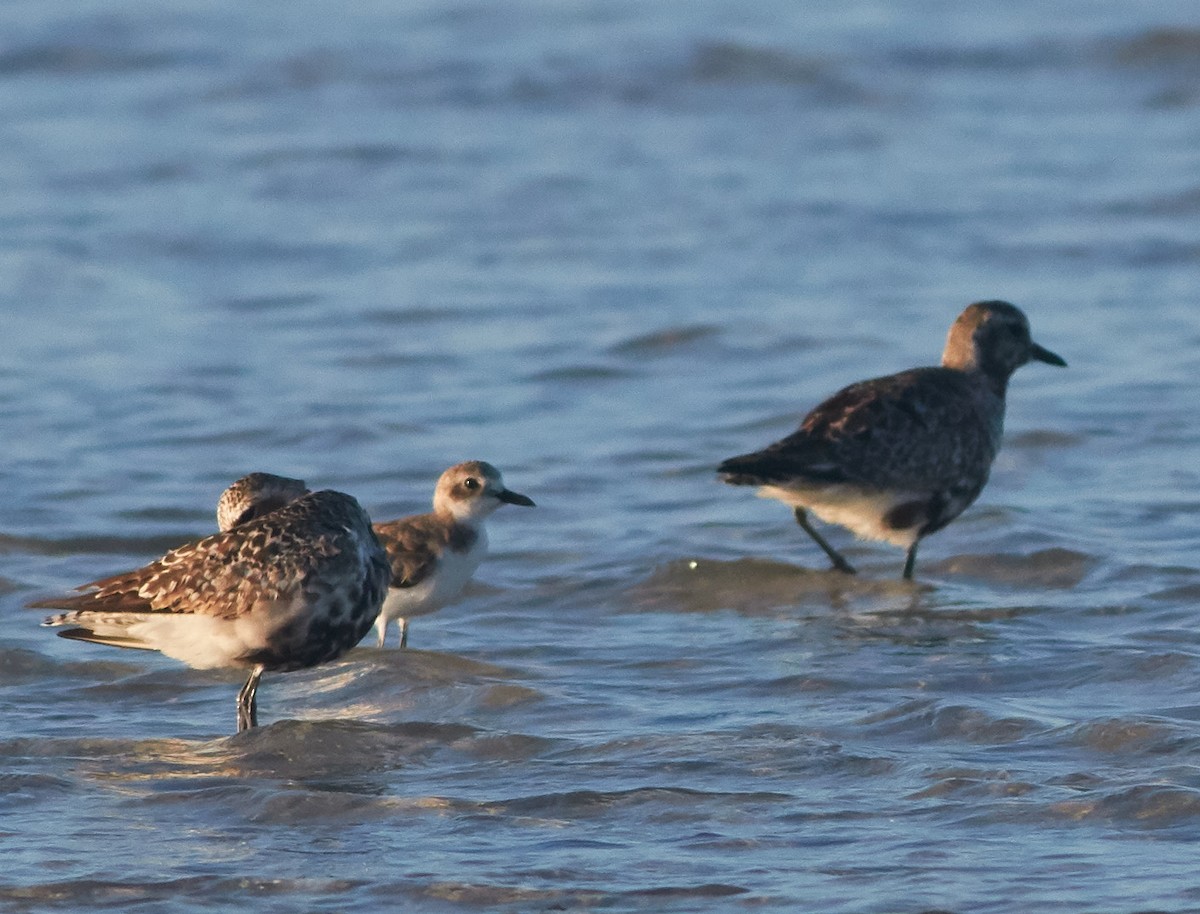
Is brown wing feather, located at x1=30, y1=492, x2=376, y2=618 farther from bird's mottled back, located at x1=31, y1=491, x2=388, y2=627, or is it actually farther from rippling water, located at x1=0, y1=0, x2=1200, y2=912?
rippling water, located at x1=0, y1=0, x2=1200, y2=912

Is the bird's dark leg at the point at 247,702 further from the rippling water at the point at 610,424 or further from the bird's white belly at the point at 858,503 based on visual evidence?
the bird's white belly at the point at 858,503

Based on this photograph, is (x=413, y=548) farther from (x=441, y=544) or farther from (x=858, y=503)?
(x=858, y=503)

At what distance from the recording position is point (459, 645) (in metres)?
9.49

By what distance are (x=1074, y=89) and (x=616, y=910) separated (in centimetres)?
1850

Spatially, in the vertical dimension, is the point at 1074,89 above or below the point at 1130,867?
above

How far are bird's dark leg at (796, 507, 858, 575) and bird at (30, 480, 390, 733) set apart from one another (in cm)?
328

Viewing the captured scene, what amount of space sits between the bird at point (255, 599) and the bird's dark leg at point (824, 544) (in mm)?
3275

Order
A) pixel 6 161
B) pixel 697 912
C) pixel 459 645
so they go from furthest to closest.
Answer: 1. pixel 6 161
2. pixel 459 645
3. pixel 697 912

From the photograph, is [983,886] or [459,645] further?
[459,645]

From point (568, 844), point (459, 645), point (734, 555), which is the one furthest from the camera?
point (734, 555)

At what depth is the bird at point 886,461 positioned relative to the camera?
10.4 m

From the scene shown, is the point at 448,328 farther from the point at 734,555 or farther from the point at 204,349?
the point at 734,555

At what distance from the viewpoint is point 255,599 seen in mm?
7887

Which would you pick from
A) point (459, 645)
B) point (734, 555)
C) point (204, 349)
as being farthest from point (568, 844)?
point (204, 349)
